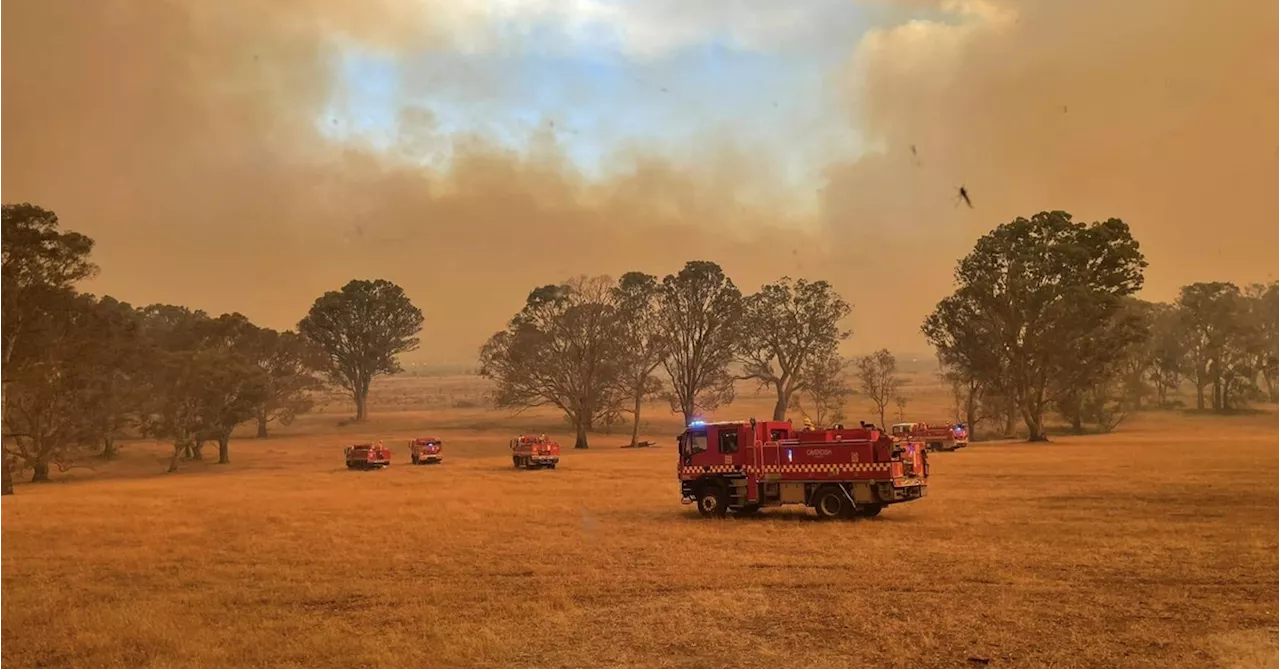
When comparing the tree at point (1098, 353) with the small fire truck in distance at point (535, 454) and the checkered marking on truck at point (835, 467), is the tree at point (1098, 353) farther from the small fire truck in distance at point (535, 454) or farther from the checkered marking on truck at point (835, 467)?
the checkered marking on truck at point (835, 467)

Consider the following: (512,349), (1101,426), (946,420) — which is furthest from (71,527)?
(946,420)

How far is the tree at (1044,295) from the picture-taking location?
6606 centimetres

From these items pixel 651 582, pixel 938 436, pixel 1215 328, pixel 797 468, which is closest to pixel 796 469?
pixel 797 468

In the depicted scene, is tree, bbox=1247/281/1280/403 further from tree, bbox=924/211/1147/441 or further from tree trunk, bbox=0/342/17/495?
tree trunk, bbox=0/342/17/495

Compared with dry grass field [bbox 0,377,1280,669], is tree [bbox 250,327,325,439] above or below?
above

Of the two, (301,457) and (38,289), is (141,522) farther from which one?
(301,457)

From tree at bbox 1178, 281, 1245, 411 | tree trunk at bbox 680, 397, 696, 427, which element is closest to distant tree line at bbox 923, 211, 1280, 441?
tree at bbox 1178, 281, 1245, 411

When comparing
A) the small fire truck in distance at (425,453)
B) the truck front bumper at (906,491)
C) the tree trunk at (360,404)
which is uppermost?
the tree trunk at (360,404)

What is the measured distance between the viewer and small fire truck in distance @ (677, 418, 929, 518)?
Answer: 893 inches

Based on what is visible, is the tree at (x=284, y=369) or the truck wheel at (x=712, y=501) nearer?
the truck wheel at (x=712, y=501)

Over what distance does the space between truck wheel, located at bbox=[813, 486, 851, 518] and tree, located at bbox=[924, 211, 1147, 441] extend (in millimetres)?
51715

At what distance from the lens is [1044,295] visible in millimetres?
68188

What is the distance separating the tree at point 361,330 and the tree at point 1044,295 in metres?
69.0

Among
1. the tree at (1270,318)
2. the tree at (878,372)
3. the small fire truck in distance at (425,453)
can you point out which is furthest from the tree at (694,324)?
the tree at (1270,318)
